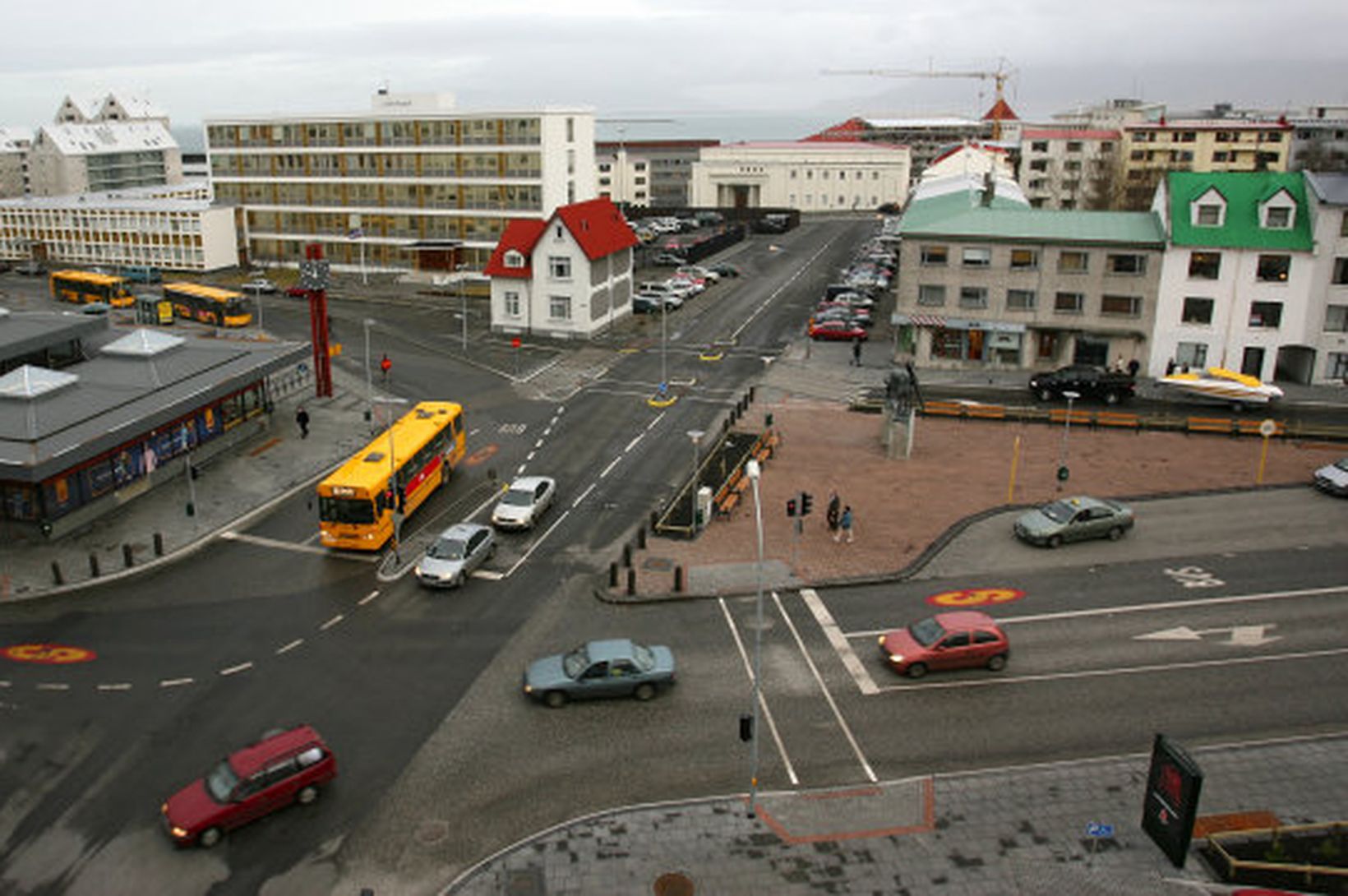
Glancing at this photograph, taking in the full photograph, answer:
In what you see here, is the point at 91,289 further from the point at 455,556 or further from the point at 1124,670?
the point at 1124,670

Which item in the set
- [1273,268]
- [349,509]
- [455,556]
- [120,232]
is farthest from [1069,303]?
[120,232]

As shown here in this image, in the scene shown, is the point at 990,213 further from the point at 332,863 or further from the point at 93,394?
the point at 332,863

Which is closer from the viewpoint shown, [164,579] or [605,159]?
[164,579]

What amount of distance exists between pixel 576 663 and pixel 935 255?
154ft

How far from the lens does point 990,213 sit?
6900cm

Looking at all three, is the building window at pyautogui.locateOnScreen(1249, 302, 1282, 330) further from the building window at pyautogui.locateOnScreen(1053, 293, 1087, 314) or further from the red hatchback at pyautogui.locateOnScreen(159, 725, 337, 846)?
the red hatchback at pyautogui.locateOnScreen(159, 725, 337, 846)

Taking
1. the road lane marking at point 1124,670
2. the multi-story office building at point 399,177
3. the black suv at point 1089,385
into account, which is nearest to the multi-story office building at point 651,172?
the multi-story office building at point 399,177

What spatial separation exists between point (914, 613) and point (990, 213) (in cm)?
4153

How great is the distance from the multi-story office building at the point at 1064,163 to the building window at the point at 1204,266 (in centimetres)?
8850

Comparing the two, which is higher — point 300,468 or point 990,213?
point 990,213

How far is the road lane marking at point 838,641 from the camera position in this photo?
103 feet

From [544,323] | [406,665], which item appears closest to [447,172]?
[544,323]

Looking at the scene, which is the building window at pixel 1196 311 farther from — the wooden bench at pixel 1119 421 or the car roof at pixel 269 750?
the car roof at pixel 269 750

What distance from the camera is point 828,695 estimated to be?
3070 centimetres
